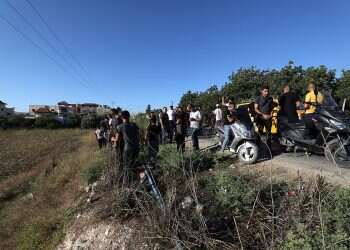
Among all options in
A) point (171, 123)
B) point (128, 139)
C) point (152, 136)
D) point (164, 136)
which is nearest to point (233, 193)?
point (128, 139)

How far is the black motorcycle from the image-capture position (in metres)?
5.43

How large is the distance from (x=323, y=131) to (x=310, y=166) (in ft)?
2.79

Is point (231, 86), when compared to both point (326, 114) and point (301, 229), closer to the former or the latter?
point (326, 114)

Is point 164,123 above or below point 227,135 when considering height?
above

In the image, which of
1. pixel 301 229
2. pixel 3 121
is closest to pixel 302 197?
pixel 301 229

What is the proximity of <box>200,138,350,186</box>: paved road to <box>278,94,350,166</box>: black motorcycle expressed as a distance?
0.83 ft

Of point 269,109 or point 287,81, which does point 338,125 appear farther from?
point 287,81

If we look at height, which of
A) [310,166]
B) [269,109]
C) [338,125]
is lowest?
[310,166]

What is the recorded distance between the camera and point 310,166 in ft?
18.9

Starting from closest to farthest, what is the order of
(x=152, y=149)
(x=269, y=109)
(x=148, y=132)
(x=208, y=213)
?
(x=208, y=213) < (x=269, y=109) < (x=152, y=149) < (x=148, y=132)

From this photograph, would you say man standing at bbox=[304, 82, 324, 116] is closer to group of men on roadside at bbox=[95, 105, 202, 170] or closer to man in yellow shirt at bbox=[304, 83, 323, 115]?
man in yellow shirt at bbox=[304, 83, 323, 115]

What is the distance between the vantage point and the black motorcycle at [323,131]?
5.43 metres

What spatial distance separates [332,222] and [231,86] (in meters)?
40.6

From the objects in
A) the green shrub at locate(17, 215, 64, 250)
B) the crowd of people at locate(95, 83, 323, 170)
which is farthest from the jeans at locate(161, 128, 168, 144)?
the green shrub at locate(17, 215, 64, 250)
